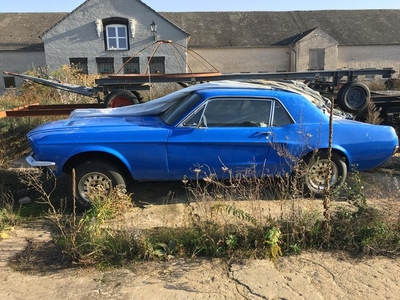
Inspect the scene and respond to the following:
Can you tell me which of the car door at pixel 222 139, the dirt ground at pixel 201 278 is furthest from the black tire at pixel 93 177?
the dirt ground at pixel 201 278

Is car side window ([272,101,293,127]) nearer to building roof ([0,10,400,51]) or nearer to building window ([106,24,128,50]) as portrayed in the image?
building window ([106,24,128,50])

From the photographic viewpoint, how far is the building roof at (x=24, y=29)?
2805cm

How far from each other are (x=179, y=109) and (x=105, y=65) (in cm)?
2412

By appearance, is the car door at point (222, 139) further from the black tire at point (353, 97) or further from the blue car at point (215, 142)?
the black tire at point (353, 97)

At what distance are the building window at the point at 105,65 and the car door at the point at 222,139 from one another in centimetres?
2406

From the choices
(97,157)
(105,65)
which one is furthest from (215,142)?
(105,65)

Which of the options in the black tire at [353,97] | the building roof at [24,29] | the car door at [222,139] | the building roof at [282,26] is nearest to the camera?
the car door at [222,139]

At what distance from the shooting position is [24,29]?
29938 mm

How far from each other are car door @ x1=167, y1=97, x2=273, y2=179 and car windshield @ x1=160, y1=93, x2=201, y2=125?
0.14 meters

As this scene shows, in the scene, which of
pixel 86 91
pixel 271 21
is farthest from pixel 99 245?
pixel 271 21

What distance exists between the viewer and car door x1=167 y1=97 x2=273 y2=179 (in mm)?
4578

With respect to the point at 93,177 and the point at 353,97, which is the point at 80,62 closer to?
the point at 353,97

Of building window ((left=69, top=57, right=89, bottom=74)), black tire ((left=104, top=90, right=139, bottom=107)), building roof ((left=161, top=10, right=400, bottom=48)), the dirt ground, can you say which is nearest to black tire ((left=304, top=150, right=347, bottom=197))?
the dirt ground

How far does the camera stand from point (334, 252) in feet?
12.0
